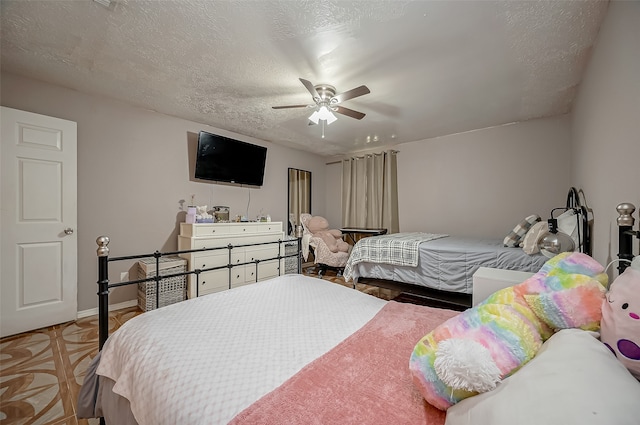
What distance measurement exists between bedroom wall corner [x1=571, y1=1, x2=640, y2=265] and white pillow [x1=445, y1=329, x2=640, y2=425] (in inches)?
46.6

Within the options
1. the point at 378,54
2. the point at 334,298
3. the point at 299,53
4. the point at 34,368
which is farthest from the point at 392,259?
the point at 34,368

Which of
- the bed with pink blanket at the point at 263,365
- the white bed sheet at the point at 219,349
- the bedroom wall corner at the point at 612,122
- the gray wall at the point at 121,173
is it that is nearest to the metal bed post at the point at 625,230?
the bedroom wall corner at the point at 612,122

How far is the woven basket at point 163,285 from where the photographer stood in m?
2.85

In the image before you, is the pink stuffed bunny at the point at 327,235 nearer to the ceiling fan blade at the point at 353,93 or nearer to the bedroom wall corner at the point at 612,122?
the ceiling fan blade at the point at 353,93

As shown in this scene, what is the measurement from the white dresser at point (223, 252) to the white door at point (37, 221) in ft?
3.56

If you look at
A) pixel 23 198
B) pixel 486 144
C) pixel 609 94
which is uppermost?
pixel 486 144

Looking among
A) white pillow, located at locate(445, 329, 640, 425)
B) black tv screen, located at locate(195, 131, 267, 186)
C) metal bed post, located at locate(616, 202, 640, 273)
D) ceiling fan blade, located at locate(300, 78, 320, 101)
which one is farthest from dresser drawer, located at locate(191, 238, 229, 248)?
metal bed post, located at locate(616, 202, 640, 273)

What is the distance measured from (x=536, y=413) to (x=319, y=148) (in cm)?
494

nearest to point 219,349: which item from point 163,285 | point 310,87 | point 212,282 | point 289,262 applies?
point 310,87

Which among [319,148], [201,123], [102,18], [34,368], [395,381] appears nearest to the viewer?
[395,381]

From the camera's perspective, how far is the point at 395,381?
81cm

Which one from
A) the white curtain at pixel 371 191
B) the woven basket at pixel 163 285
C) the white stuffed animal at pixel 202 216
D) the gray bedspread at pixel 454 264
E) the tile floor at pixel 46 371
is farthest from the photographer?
the white curtain at pixel 371 191

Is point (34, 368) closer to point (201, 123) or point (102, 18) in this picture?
point (102, 18)

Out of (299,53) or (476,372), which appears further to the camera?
(299,53)
